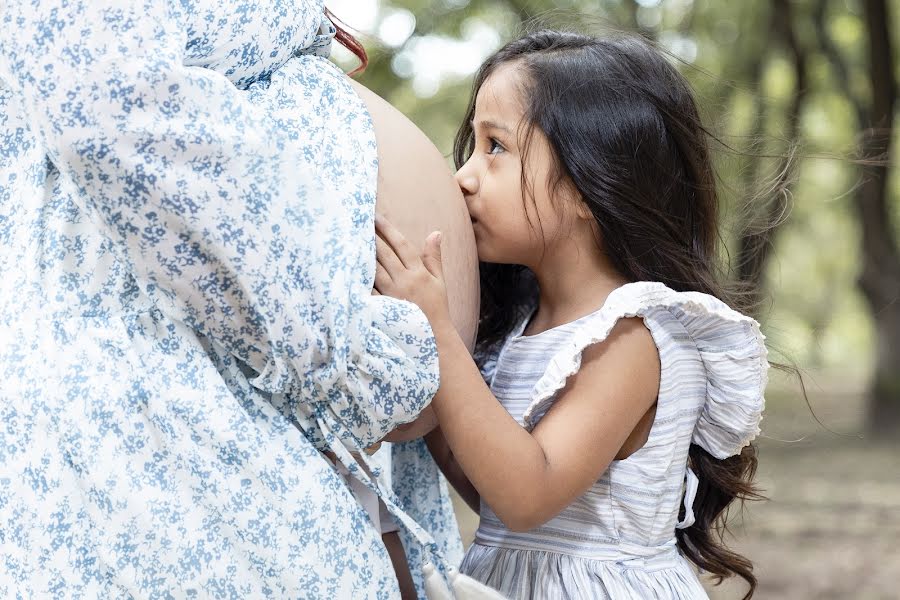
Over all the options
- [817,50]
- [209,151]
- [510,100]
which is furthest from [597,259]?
[817,50]

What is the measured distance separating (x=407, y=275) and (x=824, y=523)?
6.35 meters

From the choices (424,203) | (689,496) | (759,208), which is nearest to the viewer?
(424,203)

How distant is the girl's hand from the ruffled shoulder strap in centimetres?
27

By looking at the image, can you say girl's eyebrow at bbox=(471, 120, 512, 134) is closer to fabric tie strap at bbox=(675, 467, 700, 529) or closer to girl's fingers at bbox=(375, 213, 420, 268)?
girl's fingers at bbox=(375, 213, 420, 268)

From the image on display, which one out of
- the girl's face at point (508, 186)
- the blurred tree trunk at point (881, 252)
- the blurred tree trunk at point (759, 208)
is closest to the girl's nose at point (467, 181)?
the girl's face at point (508, 186)

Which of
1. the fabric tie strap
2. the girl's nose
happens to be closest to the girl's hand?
the girl's nose

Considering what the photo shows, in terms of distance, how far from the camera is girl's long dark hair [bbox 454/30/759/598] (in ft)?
6.30

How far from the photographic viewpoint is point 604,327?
70.3 inches

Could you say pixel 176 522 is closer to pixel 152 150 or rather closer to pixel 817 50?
pixel 152 150

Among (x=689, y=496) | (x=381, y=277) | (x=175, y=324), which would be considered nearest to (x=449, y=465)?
(x=689, y=496)

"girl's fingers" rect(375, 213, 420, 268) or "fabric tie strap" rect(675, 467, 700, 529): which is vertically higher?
"girl's fingers" rect(375, 213, 420, 268)

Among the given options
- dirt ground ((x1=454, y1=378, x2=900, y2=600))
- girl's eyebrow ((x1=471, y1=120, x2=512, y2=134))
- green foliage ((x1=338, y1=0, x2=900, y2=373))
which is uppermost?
girl's eyebrow ((x1=471, y1=120, x2=512, y2=134))

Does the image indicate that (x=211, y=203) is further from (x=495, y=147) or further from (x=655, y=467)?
(x=655, y=467)

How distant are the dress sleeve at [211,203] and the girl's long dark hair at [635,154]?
0.57 meters
